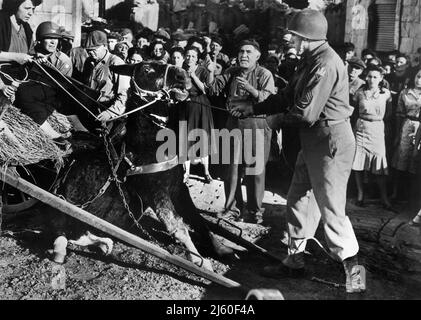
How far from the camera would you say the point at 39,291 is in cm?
385

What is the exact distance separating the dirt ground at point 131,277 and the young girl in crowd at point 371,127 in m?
1.90

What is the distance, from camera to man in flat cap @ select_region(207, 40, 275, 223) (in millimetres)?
5465

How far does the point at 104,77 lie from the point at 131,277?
224cm

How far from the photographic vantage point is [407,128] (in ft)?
20.2

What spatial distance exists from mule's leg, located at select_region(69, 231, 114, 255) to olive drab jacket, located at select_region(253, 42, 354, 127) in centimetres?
183

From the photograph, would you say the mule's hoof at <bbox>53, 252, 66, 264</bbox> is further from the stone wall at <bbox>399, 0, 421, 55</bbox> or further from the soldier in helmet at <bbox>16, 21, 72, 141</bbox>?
the stone wall at <bbox>399, 0, 421, 55</bbox>

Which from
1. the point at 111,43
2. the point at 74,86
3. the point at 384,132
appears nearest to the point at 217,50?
the point at 111,43

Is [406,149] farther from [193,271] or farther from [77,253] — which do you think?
[77,253]

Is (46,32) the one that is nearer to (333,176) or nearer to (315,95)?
(315,95)

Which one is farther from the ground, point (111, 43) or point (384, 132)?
point (111, 43)

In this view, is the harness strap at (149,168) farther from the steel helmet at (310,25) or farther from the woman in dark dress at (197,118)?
the steel helmet at (310,25)

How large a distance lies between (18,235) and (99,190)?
3.24 ft

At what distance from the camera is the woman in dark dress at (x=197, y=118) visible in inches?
222

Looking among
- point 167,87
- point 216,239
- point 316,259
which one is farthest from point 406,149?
point 167,87
